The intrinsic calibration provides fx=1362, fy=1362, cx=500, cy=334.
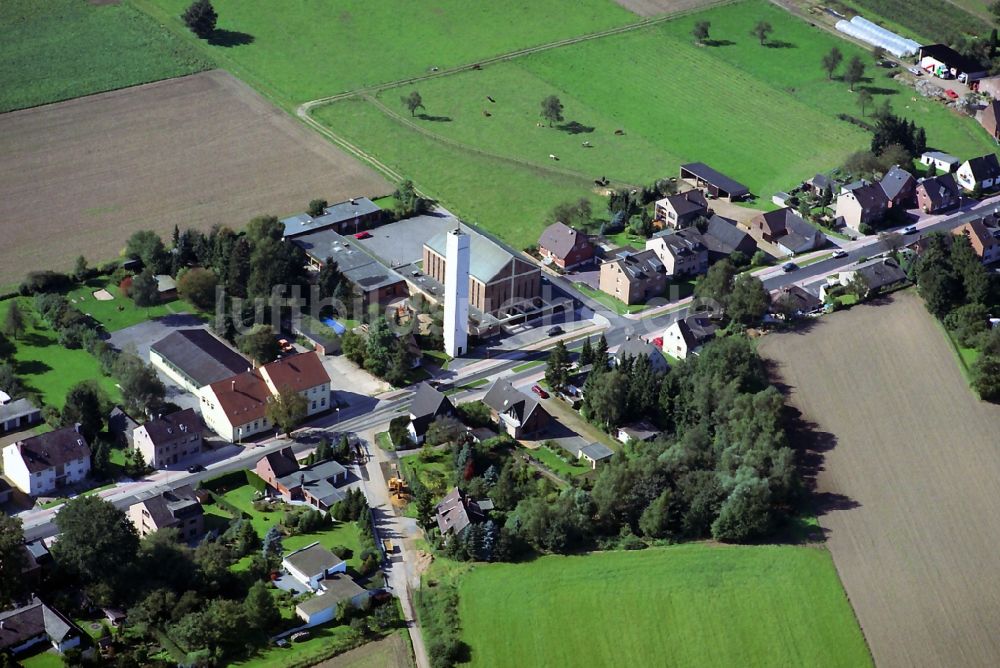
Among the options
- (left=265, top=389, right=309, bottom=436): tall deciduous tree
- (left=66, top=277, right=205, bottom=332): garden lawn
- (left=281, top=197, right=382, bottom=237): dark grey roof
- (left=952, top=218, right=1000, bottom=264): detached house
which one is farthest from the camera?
(left=281, top=197, right=382, bottom=237): dark grey roof

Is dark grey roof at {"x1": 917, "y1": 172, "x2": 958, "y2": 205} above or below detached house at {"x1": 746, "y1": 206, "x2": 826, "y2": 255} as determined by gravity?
above

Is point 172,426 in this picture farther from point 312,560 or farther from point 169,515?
point 312,560

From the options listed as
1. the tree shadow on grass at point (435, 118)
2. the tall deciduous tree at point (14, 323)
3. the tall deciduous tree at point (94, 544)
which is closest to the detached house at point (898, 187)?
the tree shadow on grass at point (435, 118)

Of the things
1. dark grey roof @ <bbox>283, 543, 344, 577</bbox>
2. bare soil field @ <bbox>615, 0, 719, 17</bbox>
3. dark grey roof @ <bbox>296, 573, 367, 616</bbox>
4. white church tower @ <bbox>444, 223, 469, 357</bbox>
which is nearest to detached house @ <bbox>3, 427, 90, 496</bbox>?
dark grey roof @ <bbox>283, 543, 344, 577</bbox>

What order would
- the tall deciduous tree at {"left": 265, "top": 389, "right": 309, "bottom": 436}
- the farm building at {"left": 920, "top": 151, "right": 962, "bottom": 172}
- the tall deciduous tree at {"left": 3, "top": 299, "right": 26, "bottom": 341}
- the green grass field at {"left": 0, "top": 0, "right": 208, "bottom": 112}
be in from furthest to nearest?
the green grass field at {"left": 0, "top": 0, "right": 208, "bottom": 112} < the farm building at {"left": 920, "top": 151, "right": 962, "bottom": 172} < the tall deciduous tree at {"left": 3, "top": 299, "right": 26, "bottom": 341} < the tall deciduous tree at {"left": 265, "top": 389, "right": 309, "bottom": 436}

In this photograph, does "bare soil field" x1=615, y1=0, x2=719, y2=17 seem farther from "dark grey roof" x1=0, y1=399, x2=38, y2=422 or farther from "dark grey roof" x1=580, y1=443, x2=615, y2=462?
"dark grey roof" x1=0, y1=399, x2=38, y2=422

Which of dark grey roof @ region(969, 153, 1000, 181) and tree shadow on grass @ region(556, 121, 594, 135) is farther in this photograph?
tree shadow on grass @ region(556, 121, 594, 135)

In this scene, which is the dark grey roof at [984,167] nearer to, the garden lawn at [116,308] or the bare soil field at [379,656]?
the garden lawn at [116,308]

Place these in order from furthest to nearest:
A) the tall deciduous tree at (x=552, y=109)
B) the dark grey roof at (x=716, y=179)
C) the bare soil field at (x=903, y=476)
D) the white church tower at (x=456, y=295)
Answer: the tall deciduous tree at (x=552, y=109) → the dark grey roof at (x=716, y=179) → the white church tower at (x=456, y=295) → the bare soil field at (x=903, y=476)
